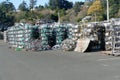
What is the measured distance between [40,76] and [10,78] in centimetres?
114

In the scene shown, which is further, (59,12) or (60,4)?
(60,4)

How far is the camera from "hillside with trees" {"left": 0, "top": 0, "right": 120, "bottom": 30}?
284 feet

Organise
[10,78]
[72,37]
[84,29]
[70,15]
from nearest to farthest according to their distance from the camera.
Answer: [10,78]
[84,29]
[72,37]
[70,15]

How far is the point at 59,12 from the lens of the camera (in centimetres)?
11531

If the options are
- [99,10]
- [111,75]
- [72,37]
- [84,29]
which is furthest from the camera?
[99,10]

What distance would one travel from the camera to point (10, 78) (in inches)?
596

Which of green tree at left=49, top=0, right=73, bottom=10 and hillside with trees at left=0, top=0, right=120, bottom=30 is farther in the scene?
green tree at left=49, top=0, right=73, bottom=10

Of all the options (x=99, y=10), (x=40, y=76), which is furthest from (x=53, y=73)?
(x=99, y=10)

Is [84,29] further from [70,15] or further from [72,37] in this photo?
[70,15]

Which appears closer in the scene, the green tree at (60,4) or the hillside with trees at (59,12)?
the hillside with trees at (59,12)

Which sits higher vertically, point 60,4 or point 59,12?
point 60,4

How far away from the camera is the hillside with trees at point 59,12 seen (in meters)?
86.7

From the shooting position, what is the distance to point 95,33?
29203 millimetres

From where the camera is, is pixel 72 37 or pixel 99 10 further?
pixel 99 10
